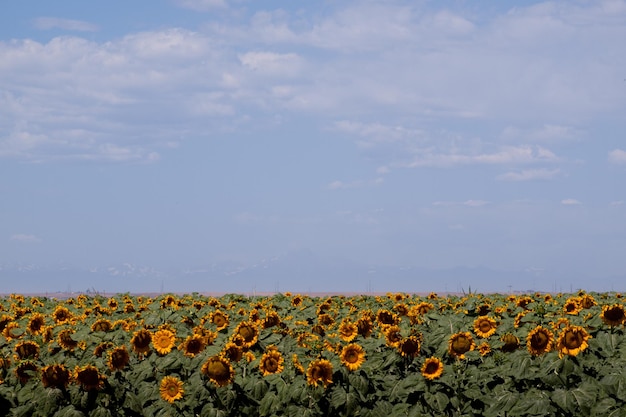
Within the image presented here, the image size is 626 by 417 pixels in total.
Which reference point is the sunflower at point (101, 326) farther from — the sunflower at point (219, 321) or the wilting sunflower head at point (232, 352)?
the wilting sunflower head at point (232, 352)

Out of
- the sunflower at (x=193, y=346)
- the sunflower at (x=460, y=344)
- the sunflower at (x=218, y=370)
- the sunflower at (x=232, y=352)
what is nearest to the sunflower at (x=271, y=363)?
the sunflower at (x=232, y=352)

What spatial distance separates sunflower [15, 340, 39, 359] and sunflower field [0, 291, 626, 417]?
0.5 inches

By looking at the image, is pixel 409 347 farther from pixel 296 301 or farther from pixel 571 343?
pixel 296 301

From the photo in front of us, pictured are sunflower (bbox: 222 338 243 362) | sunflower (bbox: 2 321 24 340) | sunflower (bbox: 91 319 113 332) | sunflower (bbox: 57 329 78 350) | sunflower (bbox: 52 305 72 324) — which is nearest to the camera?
sunflower (bbox: 222 338 243 362)

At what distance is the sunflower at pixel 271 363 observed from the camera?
9.27 metres

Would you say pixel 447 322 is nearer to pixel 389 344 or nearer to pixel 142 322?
pixel 389 344

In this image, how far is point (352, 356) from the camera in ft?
30.1

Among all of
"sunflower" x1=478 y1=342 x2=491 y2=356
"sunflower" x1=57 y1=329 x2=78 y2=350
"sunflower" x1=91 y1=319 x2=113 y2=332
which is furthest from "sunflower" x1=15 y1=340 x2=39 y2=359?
"sunflower" x1=478 y1=342 x2=491 y2=356

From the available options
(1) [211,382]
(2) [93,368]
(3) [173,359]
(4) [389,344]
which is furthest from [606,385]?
(2) [93,368]

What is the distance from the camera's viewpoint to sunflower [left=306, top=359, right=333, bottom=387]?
8.75 m

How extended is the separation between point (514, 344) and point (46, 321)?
309 inches

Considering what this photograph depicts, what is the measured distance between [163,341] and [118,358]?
675 mm

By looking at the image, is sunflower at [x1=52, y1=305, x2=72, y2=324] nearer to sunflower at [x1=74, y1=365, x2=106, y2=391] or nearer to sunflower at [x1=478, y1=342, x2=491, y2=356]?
sunflower at [x1=74, y1=365, x2=106, y2=391]

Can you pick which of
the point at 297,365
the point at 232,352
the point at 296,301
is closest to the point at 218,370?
the point at 232,352
